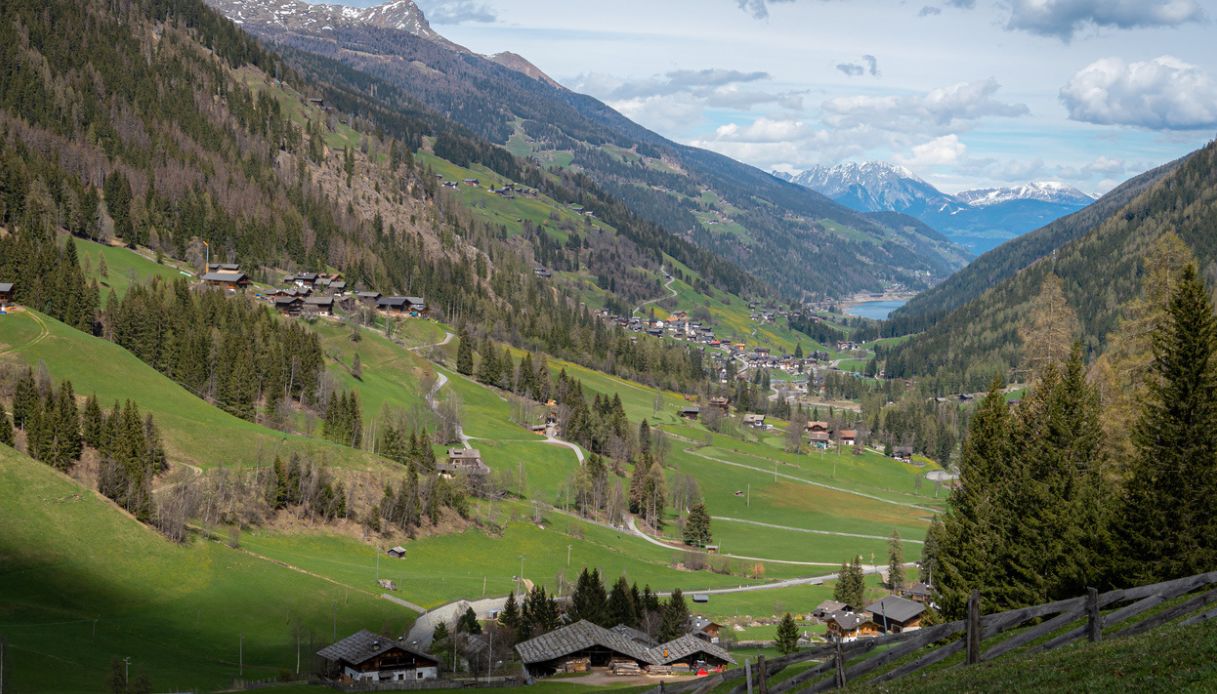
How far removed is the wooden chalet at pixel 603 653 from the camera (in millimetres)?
86438

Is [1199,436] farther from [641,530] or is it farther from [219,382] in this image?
[219,382]

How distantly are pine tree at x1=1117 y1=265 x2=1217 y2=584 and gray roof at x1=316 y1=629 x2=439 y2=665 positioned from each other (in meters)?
57.0

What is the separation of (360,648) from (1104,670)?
7109 centimetres

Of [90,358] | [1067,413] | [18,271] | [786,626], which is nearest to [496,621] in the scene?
[786,626]

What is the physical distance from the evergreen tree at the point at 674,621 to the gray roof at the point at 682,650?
7.97 m

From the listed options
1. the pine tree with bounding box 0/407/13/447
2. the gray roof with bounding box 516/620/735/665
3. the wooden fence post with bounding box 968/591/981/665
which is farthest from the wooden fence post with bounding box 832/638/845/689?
the pine tree with bounding box 0/407/13/447

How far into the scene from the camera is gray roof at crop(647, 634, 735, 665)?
286 ft

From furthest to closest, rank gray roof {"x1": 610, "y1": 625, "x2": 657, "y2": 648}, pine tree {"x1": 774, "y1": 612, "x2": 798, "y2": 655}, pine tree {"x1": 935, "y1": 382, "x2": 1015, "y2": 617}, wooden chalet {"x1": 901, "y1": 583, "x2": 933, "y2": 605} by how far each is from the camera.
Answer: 1. wooden chalet {"x1": 901, "y1": 583, "x2": 933, "y2": 605}
2. gray roof {"x1": 610, "y1": 625, "x2": 657, "y2": 648}
3. pine tree {"x1": 774, "y1": 612, "x2": 798, "y2": 655}
4. pine tree {"x1": 935, "y1": 382, "x2": 1015, "y2": 617}

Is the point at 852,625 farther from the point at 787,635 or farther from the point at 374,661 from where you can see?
the point at 374,661

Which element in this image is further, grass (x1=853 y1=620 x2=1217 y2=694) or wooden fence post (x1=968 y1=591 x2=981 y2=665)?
wooden fence post (x1=968 y1=591 x2=981 y2=665)

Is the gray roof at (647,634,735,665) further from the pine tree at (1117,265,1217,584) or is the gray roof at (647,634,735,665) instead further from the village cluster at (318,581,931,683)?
the pine tree at (1117,265,1217,584)

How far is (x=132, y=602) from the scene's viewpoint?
9162cm

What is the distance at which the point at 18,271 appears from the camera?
16712 centimetres

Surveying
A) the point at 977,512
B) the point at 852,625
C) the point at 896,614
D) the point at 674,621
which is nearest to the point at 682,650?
the point at 674,621
